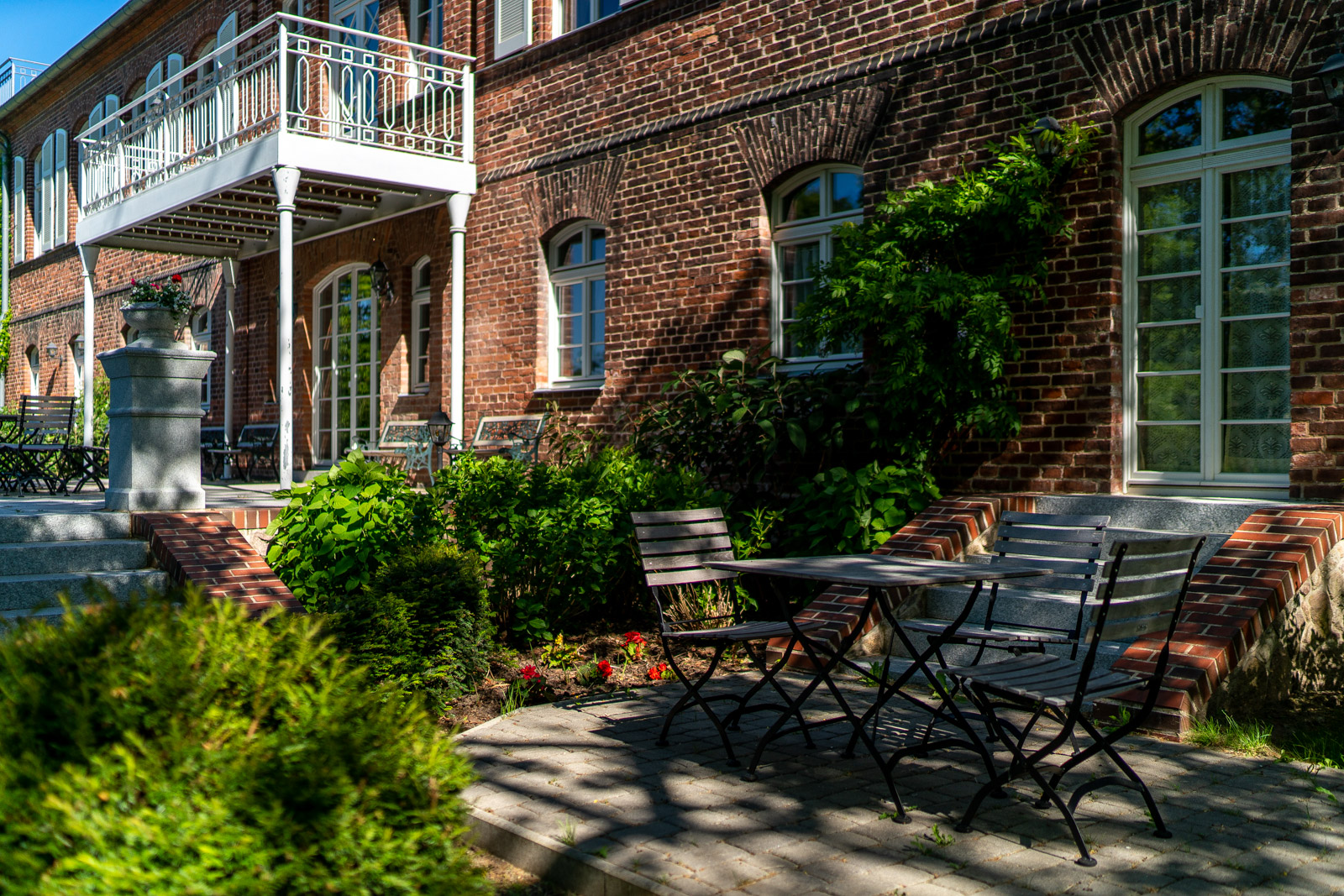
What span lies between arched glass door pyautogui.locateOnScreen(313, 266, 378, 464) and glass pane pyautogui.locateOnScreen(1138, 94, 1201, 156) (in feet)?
29.7

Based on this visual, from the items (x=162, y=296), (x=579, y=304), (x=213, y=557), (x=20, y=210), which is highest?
(x=20, y=210)

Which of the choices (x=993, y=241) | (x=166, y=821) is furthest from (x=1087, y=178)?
(x=166, y=821)

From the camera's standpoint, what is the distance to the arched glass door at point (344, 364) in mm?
13789

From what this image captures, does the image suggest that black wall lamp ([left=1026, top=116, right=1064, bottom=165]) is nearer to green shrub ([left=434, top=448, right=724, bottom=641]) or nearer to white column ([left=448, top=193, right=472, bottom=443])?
green shrub ([left=434, top=448, right=724, bottom=641])

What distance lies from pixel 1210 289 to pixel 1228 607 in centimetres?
237

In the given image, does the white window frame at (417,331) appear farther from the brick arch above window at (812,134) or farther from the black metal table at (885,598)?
the black metal table at (885,598)

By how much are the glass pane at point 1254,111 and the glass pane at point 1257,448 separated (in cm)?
173

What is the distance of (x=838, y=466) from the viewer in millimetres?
7965

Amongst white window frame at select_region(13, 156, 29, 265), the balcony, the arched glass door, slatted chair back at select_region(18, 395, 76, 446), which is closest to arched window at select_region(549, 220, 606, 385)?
the balcony

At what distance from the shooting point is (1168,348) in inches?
276

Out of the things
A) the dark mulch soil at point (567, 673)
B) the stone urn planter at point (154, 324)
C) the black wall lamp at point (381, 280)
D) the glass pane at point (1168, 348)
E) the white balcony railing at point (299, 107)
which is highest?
the white balcony railing at point (299, 107)

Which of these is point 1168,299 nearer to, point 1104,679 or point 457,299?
point 1104,679

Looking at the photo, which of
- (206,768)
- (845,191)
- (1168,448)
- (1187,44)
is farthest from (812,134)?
(206,768)

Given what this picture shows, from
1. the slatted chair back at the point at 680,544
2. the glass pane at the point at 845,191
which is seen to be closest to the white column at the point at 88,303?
the glass pane at the point at 845,191
